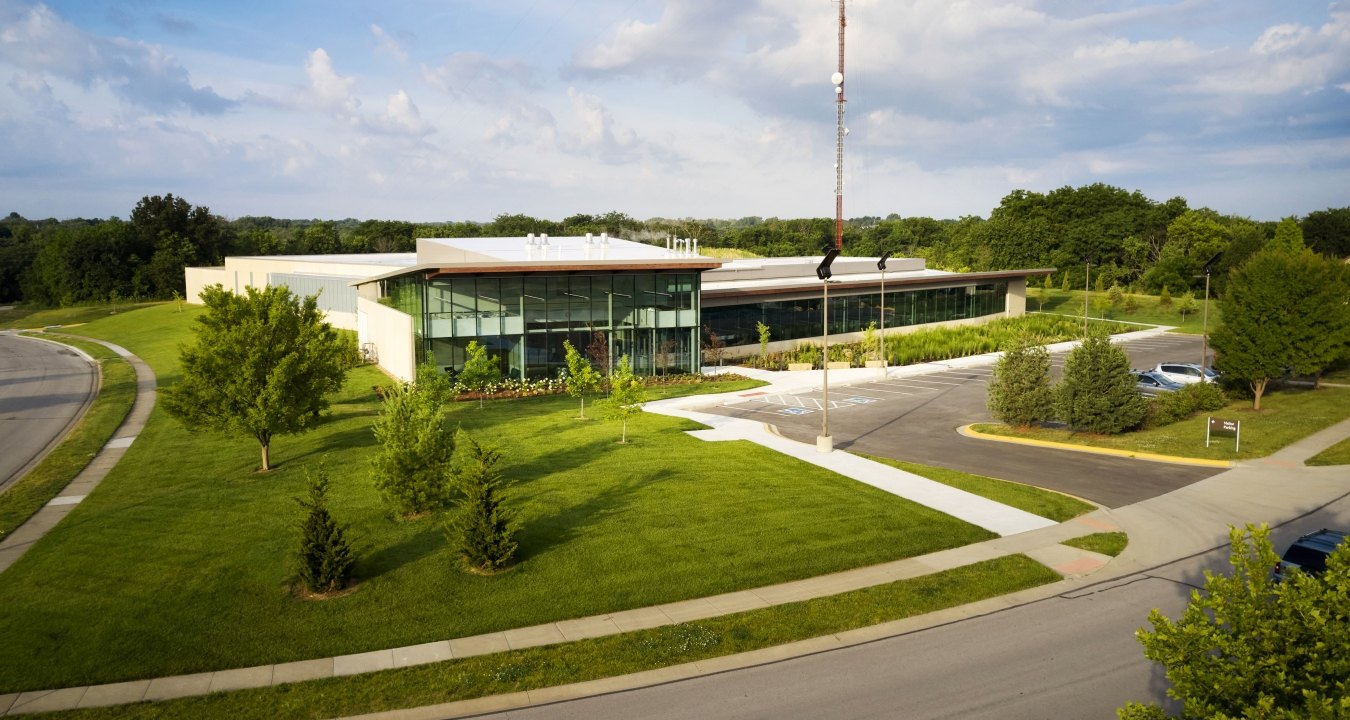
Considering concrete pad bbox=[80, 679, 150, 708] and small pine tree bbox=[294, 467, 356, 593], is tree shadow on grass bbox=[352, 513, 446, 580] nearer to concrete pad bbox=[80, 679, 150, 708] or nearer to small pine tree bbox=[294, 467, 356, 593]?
small pine tree bbox=[294, 467, 356, 593]

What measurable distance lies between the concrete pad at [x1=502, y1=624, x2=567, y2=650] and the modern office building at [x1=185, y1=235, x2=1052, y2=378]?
83.2 ft

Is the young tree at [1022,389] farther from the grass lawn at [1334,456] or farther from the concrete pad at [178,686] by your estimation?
the concrete pad at [178,686]

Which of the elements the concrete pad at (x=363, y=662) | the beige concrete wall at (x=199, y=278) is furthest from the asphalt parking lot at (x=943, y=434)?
the beige concrete wall at (x=199, y=278)

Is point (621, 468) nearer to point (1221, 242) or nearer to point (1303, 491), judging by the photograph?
point (1303, 491)

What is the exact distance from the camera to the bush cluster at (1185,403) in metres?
32.4

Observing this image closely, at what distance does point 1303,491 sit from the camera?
2352 cm

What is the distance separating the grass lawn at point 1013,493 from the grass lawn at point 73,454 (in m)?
23.7

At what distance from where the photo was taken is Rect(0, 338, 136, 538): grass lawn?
886 inches

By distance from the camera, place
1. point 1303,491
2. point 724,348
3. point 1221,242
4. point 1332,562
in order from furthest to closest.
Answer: point 1221,242 < point 724,348 < point 1303,491 < point 1332,562

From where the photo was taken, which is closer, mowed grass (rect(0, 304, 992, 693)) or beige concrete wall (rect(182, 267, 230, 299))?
mowed grass (rect(0, 304, 992, 693))

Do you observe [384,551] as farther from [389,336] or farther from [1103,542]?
[389,336]

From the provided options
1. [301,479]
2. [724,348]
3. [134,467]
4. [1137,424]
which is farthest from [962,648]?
[724,348]

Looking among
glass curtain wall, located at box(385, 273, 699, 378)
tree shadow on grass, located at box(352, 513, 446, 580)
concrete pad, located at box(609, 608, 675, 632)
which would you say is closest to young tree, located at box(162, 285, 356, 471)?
tree shadow on grass, located at box(352, 513, 446, 580)

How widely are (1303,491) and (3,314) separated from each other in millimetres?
117355
